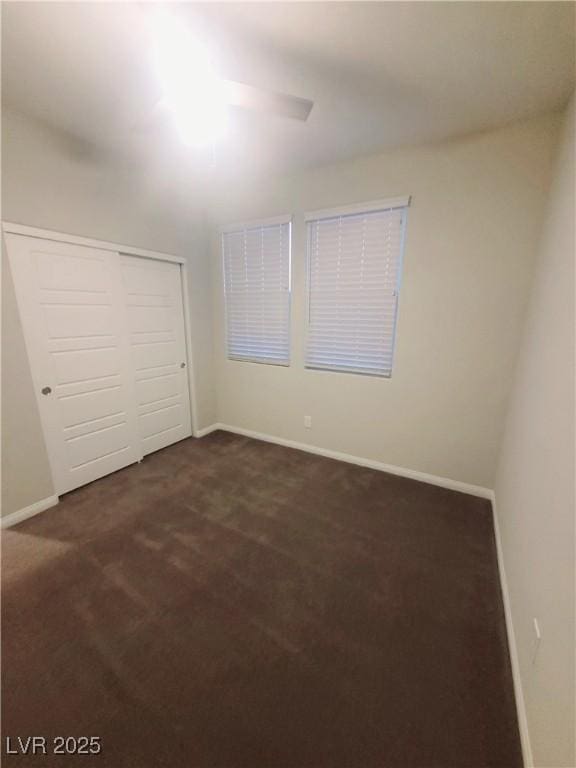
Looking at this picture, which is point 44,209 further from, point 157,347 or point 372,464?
point 372,464

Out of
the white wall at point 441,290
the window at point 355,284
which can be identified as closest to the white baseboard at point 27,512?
the white wall at point 441,290

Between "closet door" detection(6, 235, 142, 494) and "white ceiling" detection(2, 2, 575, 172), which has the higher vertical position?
"white ceiling" detection(2, 2, 575, 172)

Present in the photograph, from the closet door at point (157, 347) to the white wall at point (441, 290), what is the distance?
1090mm

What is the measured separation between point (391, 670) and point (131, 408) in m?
2.76

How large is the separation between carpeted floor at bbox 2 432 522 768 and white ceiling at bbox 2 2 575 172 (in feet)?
8.24

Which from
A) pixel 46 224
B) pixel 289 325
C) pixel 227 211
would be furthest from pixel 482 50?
pixel 46 224

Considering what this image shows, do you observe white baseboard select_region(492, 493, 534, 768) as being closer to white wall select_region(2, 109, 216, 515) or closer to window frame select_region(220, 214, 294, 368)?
window frame select_region(220, 214, 294, 368)

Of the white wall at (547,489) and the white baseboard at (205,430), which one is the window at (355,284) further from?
the white baseboard at (205,430)

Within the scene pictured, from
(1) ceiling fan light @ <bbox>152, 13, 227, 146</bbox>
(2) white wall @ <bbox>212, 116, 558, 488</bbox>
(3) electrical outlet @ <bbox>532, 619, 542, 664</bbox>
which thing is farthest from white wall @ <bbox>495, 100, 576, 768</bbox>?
(1) ceiling fan light @ <bbox>152, 13, 227, 146</bbox>

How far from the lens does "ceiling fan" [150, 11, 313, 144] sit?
130 cm

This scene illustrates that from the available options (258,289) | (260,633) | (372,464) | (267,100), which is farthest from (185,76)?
(372,464)

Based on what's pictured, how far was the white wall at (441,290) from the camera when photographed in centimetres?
205

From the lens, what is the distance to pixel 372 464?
115 inches

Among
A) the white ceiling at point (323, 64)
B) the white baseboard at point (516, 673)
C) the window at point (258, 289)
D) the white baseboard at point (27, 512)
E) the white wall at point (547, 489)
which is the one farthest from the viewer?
the window at point (258, 289)
